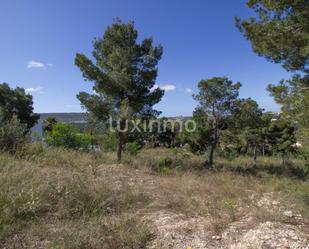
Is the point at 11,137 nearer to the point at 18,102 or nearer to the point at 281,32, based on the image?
the point at 281,32

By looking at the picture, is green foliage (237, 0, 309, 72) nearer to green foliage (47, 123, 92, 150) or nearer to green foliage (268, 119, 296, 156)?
green foliage (47, 123, 92, 150)

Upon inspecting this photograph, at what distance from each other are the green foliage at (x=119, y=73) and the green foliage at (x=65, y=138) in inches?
50.8

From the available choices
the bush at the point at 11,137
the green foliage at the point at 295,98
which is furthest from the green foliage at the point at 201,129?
the bush at the point at 11,137

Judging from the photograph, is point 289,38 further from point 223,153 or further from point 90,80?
point 223,153

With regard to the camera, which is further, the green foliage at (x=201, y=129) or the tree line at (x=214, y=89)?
the green foliage at (x=201, y=129)

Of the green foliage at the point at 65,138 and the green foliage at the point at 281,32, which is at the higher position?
the green foliage at the point at 281,32

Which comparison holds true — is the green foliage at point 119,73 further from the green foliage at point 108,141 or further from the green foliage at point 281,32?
the green foliage at point 281,32

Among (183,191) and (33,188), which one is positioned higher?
(33,188)

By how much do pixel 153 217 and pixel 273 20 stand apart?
4881mm

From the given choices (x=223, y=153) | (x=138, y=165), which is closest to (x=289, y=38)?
(x=138, y=165)

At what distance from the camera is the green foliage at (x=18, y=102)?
24438 mm

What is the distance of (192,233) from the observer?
2898 millimetres

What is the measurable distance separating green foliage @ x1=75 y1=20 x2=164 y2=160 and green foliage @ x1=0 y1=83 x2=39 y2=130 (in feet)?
56.1

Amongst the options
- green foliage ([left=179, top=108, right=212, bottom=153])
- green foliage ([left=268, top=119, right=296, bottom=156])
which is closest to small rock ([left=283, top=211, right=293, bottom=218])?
green foliage ([left=179, top=108, right=212, bottom=153])
